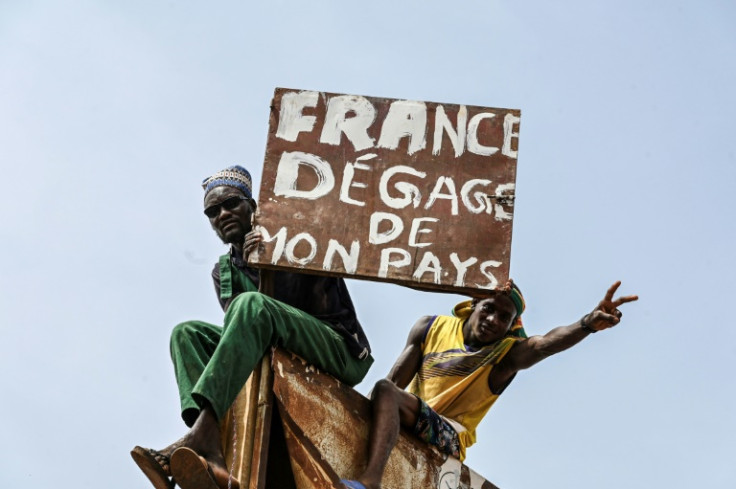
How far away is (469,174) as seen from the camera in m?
9.44

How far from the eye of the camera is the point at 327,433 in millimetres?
8883

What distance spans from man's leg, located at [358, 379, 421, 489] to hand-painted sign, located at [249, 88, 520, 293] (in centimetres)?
73

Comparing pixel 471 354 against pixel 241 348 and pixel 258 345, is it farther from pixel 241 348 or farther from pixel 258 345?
pixel 241 348

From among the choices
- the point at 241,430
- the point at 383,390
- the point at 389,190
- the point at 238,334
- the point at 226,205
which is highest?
the point at 389,190

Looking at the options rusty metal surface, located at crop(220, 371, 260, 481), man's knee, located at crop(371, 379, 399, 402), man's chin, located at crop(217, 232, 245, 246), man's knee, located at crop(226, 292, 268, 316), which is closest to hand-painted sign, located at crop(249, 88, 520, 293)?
man's knee, located at crop(226, 292, 268, 316)

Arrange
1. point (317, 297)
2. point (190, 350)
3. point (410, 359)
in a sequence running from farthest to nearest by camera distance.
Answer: point (410, 359) → point (317, 297) → point (190, 350)

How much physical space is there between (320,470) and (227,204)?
203cm

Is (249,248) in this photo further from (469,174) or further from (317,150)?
(469,174)

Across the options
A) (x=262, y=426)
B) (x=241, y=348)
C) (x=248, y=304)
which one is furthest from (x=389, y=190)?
(x=262, y=426)

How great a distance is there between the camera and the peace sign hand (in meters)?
9.91

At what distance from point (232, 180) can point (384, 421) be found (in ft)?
6.29

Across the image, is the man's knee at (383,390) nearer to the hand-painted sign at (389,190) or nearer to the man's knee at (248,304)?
the hand-painted sign at (389,190)

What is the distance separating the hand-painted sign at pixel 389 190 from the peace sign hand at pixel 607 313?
112 cm

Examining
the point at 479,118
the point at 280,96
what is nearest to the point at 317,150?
the point at 280,96
